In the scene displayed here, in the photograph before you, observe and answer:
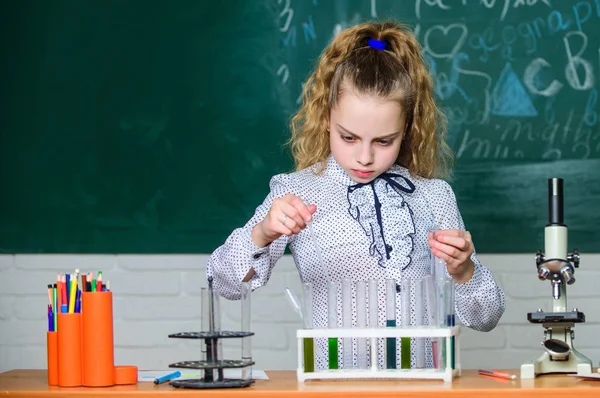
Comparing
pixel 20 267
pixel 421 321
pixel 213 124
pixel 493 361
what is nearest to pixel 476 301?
pixel 421 321

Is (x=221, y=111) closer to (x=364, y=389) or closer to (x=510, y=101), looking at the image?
(x=510, y=101)

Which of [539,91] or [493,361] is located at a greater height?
[539,91]

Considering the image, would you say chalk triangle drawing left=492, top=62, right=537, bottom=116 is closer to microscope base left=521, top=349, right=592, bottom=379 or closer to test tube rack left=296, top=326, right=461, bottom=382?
microscope base left=521, top=349, right=592, bottom=379

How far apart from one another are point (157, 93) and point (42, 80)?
362mm

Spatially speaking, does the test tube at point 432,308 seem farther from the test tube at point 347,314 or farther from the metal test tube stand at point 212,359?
the metal test tube stand at point 212,359

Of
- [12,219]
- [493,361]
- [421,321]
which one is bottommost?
[493,361]

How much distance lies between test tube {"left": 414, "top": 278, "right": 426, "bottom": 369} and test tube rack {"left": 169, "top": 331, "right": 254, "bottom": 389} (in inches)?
11.0

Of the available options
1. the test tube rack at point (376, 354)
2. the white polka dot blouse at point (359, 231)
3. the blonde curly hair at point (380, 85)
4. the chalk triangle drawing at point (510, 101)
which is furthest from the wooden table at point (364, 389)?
the chalk triangle drawing at point (510, 101)

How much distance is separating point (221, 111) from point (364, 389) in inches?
62.6

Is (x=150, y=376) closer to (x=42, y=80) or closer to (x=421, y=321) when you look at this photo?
(x=421, y=321)

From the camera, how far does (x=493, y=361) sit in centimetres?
280

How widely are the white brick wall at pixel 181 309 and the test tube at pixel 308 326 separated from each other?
1.27 metres

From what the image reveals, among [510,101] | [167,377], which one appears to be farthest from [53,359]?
[510,101]

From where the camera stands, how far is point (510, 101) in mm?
2822
